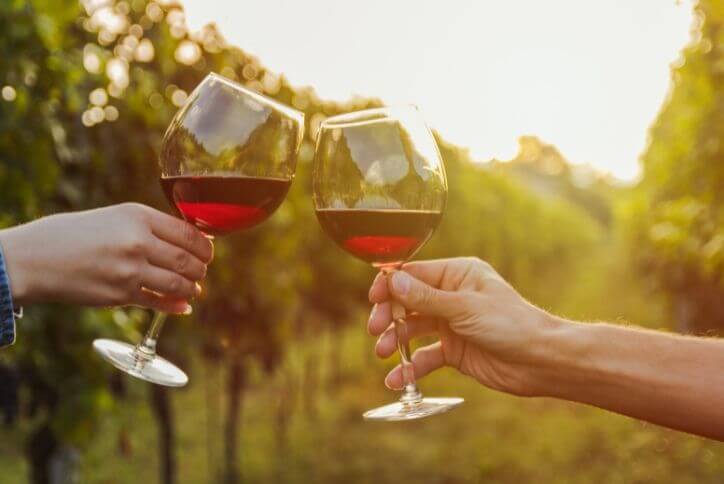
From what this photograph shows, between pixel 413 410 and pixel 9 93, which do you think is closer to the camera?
pixel 413 410

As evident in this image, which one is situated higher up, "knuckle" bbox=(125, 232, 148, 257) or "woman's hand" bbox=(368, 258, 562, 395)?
"knuckle" bbox=(125, 232, 148, 257)

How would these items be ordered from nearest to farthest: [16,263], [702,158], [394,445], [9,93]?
[16,263] → [9,93] → [702,158] → [394,445]

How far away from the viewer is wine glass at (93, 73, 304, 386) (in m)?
1.73

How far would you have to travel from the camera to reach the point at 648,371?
196cm

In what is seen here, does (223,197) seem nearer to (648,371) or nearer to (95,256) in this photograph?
(95,256)

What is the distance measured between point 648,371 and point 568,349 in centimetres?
18

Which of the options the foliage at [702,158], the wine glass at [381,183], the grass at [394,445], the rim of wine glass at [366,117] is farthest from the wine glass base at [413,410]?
the grass at [394,445]

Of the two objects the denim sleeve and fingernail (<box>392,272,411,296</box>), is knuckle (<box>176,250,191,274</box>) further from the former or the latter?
fingernail (<box>392,272,411,296</box>)

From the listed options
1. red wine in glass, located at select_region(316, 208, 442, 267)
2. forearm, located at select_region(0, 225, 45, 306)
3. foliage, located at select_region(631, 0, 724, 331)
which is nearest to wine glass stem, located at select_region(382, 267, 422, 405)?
red wine in glass, located at select_region(316, 208, 442, 267)

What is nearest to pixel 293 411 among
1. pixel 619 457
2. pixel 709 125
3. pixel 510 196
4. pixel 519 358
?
pixel 619 457

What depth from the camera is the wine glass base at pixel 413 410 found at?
172cm

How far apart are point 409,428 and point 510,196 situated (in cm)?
2228

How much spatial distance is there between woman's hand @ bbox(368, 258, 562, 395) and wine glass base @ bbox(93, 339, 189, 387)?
441 millimetres

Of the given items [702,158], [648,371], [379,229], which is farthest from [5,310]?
[702,158]
